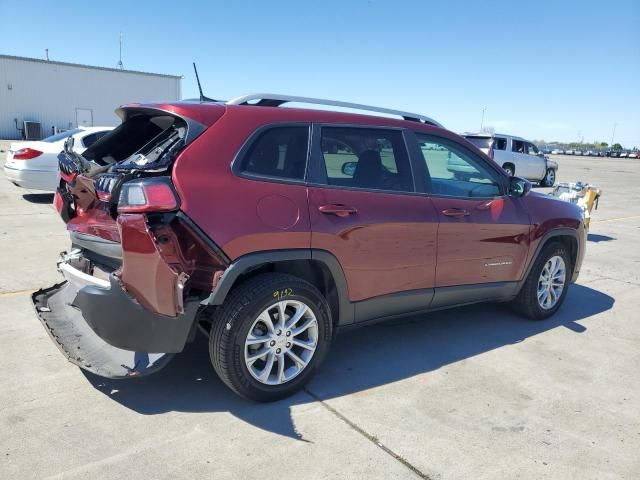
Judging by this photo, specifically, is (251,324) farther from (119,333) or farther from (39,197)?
(39,197)

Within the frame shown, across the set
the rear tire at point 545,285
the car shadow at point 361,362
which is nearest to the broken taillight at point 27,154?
the car shadow at point 361,362

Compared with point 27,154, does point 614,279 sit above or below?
below

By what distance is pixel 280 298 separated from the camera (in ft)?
10.3

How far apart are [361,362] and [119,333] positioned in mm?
1780

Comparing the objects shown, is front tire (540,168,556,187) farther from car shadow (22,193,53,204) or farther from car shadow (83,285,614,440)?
car shadow (22,193,53,204)

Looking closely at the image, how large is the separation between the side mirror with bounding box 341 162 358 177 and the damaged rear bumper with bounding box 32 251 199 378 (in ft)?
4.46

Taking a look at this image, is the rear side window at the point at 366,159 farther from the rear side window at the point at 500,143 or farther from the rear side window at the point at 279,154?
the rear side window at the point at 500,143

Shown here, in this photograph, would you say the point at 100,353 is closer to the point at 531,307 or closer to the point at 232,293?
the point at 232,293

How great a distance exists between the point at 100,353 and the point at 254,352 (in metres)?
0.94

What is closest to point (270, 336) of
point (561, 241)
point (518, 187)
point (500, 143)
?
point (518, 187)

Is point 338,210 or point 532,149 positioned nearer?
point 338,210

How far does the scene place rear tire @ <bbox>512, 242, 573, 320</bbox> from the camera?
483cm

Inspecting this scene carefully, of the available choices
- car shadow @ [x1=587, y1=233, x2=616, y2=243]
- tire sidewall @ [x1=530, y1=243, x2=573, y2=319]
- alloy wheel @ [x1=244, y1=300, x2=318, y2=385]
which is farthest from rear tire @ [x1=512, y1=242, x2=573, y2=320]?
car shadow @ [x1=587, y1=233, x2=616, y2=243]

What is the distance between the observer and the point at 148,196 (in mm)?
2775
